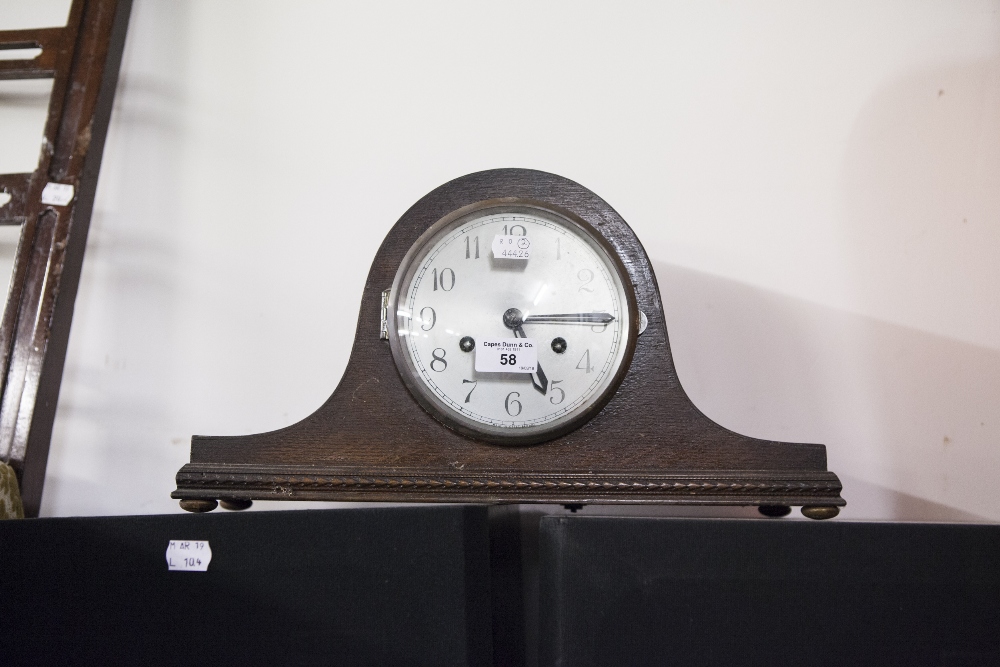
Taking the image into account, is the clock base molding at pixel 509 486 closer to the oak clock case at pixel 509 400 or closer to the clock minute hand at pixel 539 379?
the oak clock case at pixel 509 400

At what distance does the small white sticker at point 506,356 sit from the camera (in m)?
0.88

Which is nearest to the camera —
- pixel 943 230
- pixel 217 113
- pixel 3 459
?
pixel 3 459

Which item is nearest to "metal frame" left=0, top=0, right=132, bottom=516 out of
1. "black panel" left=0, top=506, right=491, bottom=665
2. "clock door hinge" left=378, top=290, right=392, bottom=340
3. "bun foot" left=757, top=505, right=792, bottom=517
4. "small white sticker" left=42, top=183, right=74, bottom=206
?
"small white sticker" left=42, top=183, right=74, bottom=206

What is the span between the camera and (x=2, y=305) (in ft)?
4.20

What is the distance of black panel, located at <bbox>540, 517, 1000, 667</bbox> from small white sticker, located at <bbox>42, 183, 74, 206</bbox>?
3.27ft

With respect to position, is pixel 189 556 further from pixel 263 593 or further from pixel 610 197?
pixel 610 197

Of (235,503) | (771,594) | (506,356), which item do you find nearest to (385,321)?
(506,356)

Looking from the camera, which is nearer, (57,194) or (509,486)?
(509,486)

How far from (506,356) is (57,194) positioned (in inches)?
33.0

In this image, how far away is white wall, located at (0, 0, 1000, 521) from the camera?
1.23 metres

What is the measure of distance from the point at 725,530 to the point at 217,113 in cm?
113

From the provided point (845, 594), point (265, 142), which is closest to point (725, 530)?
point (845, 594)

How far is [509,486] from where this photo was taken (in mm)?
823

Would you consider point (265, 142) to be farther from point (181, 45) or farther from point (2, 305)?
A: point (2, 305)
